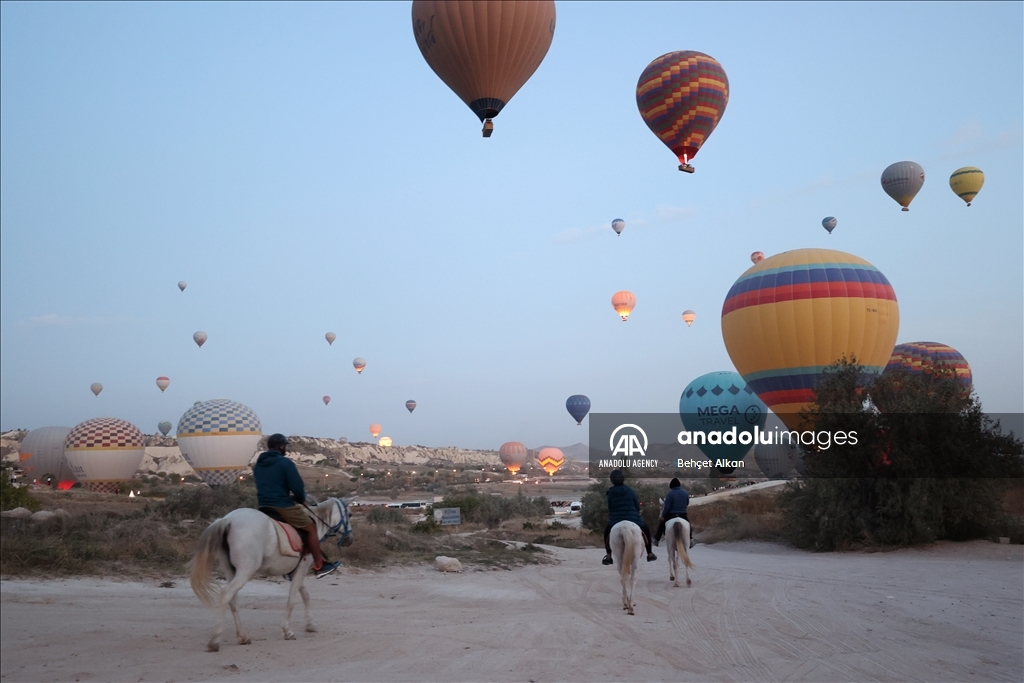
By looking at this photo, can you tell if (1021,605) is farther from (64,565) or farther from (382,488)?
(382,488)

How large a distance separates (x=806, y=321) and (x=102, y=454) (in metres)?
43.7

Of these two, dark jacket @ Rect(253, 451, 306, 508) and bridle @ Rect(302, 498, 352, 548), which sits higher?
dark jacket @ Rect(253, 451, 306, 508)

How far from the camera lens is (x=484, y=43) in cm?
2139

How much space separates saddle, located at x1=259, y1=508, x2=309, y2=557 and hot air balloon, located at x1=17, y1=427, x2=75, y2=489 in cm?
5598

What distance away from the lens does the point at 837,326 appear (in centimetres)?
3122

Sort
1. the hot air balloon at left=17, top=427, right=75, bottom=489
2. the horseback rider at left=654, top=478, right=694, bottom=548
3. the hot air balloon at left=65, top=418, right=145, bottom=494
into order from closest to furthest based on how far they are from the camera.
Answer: the horseback rider at left=654, top=478, right=694, bottom=548 < the hot air balloon at left=65, top=418, right=145, bottom=494 < the hot air balloon at left=17, top=427, right=75, bottom=489

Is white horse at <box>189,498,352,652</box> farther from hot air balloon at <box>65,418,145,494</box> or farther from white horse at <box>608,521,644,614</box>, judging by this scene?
hot air balloon at <box>65,418,145,494</box>

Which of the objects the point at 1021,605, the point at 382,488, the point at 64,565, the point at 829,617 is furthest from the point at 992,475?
the point at 382,488

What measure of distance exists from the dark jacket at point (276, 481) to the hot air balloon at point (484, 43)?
48.0ft

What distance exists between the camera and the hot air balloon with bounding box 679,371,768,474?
47.3 meters

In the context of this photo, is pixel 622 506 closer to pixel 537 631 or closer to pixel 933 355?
pixel 537 631

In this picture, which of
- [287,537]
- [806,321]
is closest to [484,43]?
[287,537]

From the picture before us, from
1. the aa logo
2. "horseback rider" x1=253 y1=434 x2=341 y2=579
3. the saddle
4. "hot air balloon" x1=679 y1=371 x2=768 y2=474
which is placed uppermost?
"hot air balloon" x1=679 y1=371 x2=768 y2=474

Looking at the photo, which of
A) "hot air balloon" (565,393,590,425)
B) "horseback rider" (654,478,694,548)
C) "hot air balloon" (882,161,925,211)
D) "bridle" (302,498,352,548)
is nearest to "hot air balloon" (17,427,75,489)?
"hot air balloon" (565,393,590,425)
